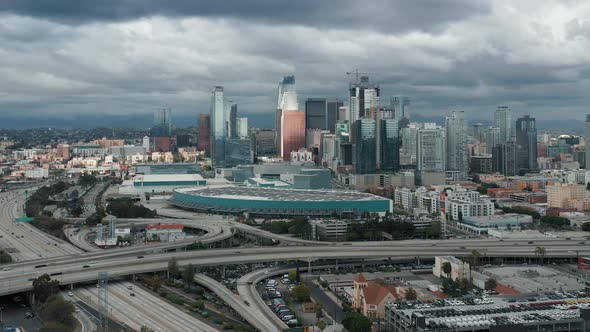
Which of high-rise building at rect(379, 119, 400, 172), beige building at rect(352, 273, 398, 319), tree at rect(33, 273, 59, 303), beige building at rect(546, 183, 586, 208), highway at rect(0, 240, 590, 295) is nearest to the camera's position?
beige building at rect(352, 273, 398, 319)

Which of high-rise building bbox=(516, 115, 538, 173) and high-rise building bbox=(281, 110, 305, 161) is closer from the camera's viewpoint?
high-rise building bbox=(516, 115, 538, 173)

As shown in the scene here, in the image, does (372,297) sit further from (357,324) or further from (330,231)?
(330,231)

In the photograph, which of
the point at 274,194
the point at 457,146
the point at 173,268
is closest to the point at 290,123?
the point at 457,146

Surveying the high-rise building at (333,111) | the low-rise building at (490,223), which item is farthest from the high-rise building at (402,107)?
the low-rise building at (490,223)

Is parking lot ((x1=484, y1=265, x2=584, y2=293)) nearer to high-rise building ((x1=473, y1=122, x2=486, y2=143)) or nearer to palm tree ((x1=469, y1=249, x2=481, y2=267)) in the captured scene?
palm tree ((x1=469, y1=249, x2=481, y2=267))

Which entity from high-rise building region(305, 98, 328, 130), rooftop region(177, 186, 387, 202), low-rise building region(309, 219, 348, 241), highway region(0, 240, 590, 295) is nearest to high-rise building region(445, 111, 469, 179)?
rooftop region(177, 186, 387, 202)

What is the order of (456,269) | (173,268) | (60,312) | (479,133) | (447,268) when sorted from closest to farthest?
(60,312) → (456,269) → (447,268) → (173,268) → (479,133)

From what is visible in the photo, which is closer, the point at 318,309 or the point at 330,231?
the point at 318,309
